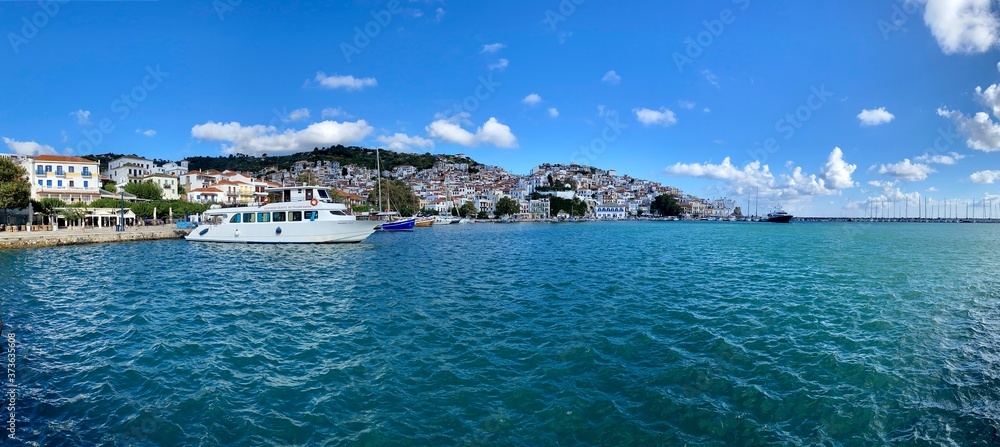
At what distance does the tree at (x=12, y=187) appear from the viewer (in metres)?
34.1

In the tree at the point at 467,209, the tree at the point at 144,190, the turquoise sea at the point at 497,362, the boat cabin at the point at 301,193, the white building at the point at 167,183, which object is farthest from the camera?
the tree at the point at 467,209

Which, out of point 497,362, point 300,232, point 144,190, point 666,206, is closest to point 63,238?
point 300,232

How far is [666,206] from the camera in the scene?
172000mm

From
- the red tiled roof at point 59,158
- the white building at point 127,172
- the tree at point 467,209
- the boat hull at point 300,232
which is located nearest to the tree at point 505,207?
the tree at point 467,209

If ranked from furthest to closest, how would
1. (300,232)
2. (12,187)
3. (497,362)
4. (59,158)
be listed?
(59,158) → (12,187) → (300,232) → (497,362)

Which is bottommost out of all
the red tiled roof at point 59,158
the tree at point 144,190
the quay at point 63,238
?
the quay at point 63,238

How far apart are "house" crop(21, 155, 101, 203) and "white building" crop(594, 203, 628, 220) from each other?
13012 centimetres

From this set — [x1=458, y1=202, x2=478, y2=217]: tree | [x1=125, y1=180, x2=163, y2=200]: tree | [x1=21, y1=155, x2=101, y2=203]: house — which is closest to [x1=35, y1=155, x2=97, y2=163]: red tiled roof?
[x1=21, y1=155, x2=101, y2=203]: house

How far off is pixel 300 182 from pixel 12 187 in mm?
78263

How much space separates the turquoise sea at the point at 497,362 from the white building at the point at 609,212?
5508 inches

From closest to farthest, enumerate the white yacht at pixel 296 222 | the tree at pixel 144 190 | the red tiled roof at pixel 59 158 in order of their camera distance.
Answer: the white yacht at pixel 296 222 < the red tiled roof at pixel 59 158 < the tree at pixel 144 190

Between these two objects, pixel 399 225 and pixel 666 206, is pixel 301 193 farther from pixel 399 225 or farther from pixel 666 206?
pixel 666 206

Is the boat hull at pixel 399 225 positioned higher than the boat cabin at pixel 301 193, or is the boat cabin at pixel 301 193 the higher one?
the boat cabin at pixel 301 193

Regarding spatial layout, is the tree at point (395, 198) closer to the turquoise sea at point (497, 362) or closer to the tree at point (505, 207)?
the tree at point (505, 207)
